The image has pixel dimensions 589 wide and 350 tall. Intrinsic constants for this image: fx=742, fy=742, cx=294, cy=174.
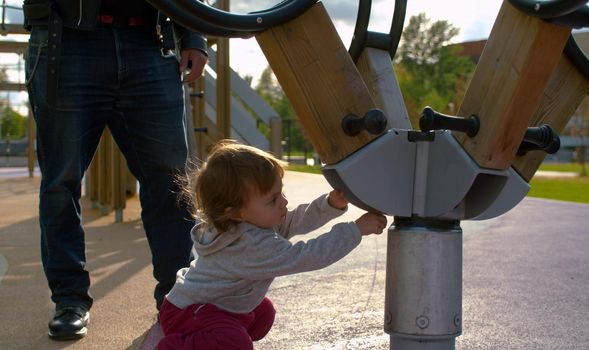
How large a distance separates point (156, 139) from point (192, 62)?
33 centimetres

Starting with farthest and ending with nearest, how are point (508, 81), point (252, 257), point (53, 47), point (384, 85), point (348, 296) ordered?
point (348, 296) < point (53, 47) < point (252, 257) < point (384, 85) < point (508, 81)

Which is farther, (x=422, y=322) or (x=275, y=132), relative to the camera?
(x=275, y=132)

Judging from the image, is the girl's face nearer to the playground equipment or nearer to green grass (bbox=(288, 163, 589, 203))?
the playground equipment

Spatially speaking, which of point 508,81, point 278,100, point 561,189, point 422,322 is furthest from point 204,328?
point 278,100

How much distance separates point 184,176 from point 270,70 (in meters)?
0.99

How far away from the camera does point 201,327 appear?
1.96 meters

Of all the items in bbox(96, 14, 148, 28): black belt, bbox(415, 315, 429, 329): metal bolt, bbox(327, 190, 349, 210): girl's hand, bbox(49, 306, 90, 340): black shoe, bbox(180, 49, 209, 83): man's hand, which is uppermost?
bbox(96, 14, 148, 28): black belt

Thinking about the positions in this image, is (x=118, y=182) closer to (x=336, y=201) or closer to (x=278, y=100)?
(x=336, y=201)

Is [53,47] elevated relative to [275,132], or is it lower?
elevated

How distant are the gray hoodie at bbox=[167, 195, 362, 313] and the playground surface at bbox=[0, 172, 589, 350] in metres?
0.43

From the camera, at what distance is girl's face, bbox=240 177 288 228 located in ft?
6.35

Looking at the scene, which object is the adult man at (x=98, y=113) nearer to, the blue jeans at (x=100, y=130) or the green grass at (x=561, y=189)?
the blue jeans at (x=100, y=130)

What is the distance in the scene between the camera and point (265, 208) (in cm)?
194

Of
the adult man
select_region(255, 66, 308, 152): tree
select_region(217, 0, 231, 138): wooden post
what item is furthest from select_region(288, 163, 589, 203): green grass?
the adult man
